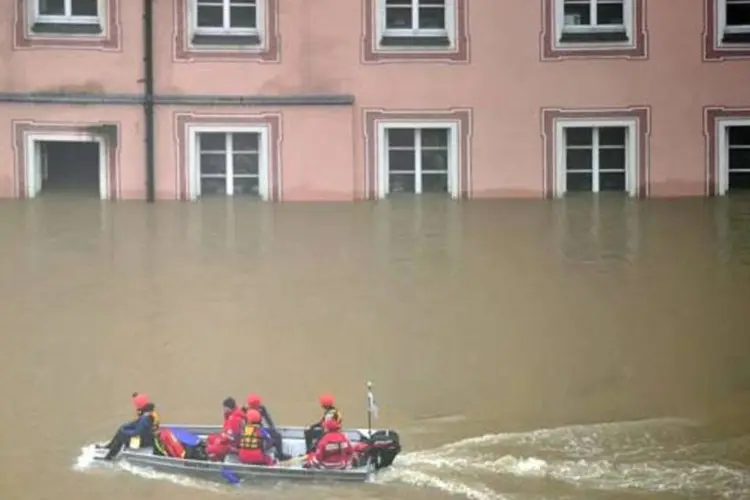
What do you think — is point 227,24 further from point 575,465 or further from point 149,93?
point 575,465

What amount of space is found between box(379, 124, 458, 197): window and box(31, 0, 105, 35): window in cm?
87

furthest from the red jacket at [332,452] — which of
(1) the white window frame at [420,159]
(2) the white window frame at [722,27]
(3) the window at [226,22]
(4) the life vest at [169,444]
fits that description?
(2) the white window frame at [722,27]

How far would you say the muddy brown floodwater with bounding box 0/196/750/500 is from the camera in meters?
3.10

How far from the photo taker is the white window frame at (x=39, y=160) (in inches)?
171

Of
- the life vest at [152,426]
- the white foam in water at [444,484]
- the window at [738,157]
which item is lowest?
the white foam in water at [444,484]

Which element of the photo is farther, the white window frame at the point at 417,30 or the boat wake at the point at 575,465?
the white window frame at the point at 417,30

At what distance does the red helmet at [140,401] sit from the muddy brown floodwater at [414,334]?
6 centimetres

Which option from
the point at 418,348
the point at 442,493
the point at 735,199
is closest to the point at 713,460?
the point at 442,493

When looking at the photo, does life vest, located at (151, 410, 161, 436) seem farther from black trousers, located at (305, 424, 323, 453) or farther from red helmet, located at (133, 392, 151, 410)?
black trousers, located at (305, 424, 323, 453)

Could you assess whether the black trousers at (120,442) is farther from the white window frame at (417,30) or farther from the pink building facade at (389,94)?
the white window frame at (417,30)

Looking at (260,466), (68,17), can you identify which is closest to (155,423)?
(260,466)

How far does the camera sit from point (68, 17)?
4.43m

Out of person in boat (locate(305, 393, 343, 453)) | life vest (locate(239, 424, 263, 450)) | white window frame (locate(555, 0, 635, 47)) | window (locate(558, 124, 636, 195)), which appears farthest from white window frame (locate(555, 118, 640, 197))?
life vest (locate(239, 424, 263, 450))

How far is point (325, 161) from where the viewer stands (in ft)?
15.3
